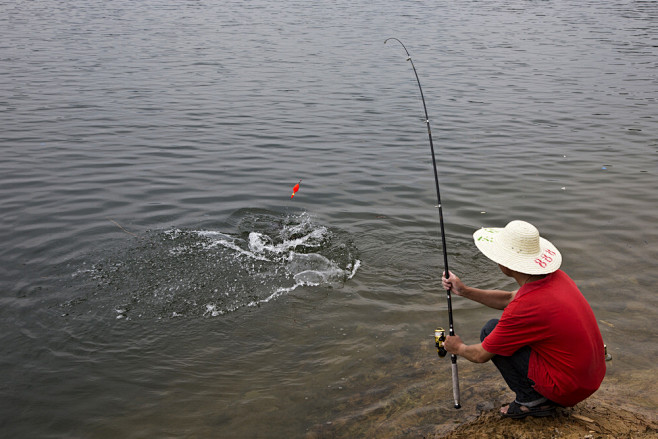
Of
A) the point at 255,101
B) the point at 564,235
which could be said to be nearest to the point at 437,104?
the point at 255,101

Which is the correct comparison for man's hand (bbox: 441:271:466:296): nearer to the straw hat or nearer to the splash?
the straw hat

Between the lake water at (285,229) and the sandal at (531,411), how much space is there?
1.41 feet

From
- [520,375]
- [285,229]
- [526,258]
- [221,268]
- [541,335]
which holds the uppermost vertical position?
[526,258]

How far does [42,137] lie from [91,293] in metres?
5.94

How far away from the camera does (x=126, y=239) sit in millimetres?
6824

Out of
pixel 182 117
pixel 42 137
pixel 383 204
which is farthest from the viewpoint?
pixel 182 117

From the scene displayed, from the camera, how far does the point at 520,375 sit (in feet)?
10.8

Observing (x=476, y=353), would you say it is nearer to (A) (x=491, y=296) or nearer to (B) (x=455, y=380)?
(B) (x=455, y=380)

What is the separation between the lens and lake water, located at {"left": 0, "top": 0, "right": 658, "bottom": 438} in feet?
14.4

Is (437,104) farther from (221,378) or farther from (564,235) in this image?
(221,378)

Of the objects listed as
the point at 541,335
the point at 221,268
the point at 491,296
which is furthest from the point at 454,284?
the point at 221,268

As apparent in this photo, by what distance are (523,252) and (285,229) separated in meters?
4.36

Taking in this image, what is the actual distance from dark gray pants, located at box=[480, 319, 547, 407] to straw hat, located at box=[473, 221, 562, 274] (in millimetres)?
465

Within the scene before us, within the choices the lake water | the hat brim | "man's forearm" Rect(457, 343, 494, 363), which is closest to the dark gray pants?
"man's forearm" Rect(457, 343, 494, 363)
